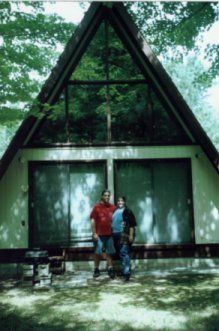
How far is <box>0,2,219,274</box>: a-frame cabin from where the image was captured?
938cm

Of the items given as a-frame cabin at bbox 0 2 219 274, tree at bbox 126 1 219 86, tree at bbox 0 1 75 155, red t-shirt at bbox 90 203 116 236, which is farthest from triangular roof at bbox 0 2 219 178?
tree at bbox 126 1 219 86

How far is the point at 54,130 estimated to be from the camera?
31.7 ft

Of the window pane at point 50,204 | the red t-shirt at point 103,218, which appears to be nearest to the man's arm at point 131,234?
the red t-shirt at point 103,218

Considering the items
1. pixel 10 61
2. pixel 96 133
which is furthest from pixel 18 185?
pixel 10 61

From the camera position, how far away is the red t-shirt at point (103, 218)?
27.5 feet

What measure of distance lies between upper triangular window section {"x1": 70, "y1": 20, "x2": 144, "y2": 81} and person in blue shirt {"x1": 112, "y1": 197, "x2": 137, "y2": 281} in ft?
12.0

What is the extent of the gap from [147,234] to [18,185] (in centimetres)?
362

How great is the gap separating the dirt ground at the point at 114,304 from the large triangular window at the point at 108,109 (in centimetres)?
362

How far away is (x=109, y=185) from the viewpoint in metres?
9.55

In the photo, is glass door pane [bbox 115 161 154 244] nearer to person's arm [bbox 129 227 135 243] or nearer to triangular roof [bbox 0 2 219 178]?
person's arm [bbox 129 227 135 243]

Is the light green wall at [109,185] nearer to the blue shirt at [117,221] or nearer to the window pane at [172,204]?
the window pane at [172,204]

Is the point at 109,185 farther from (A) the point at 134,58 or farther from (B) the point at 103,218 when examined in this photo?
(A) the point at 134,58

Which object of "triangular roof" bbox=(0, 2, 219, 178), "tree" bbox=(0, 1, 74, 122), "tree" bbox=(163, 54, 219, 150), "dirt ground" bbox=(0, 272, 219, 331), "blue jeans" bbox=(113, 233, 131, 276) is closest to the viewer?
"dirt ground" bbox=(0, 272, 219, 331)

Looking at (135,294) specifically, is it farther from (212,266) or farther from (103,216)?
(212,266)
